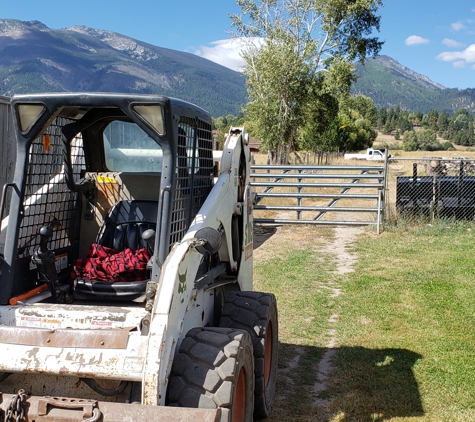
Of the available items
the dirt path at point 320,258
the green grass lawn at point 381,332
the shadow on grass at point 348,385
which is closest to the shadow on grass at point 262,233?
the dirt path at point 320,258

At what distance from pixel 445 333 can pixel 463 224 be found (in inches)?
294

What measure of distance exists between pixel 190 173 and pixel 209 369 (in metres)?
1.52

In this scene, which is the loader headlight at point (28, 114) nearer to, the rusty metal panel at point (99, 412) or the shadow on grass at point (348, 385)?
the rusty metal panel at point (99, 412)

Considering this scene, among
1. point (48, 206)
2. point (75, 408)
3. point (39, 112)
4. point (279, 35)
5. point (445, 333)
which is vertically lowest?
point (445, 333)

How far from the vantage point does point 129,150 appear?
5141 millimetres

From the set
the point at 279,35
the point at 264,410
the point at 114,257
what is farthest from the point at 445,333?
the point at 279,35

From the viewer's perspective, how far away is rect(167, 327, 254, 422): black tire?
10.5ft

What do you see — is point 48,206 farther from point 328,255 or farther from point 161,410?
point 328,255

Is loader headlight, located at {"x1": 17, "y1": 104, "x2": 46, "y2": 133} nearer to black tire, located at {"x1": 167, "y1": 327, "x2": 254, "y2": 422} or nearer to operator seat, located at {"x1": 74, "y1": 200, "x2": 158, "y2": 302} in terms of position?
operator seat, located at {"x1": 74, "y1": 200, "x2": 158, "y2": 302}

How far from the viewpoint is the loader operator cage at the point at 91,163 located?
3.72 metres

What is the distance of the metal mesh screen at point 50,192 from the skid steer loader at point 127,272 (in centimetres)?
Answer: 1

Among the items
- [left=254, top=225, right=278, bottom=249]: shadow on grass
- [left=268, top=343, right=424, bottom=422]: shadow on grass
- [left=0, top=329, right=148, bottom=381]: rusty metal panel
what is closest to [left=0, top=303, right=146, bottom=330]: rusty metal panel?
[left=0, top=329, right=148, bottom=381]: rusty metal panel

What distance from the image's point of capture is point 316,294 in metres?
8.91

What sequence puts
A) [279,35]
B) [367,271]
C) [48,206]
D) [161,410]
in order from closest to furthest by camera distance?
1. [161,410]
2. [48,206]
3. [367,271]
4. [279,35]
